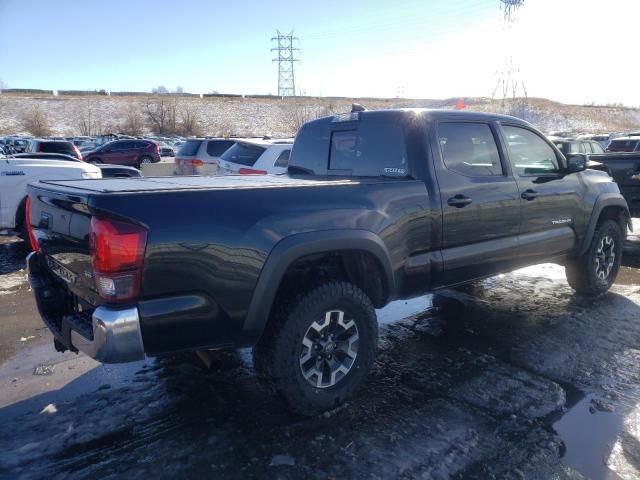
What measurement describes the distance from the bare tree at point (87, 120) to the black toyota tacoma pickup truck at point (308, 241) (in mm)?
54961

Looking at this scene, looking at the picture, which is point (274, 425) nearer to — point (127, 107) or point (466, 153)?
point (466, 153)

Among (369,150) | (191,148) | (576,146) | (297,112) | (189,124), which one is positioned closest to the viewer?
(369,150)

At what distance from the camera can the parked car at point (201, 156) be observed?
14.2 metres

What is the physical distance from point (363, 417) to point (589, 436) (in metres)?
1.37

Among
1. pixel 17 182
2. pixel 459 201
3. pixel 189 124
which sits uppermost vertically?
pixel 189 124

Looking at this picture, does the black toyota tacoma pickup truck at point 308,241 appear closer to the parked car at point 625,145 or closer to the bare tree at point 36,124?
the parked car at point 625,145

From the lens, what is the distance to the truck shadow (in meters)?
2.88

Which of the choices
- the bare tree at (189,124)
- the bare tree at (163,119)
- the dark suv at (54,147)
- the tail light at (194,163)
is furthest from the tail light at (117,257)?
the bare tree at (163,119)

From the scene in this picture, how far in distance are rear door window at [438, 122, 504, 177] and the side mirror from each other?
3.31ft

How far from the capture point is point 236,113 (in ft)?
209

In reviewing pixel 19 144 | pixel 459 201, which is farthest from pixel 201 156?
pixel 19 144

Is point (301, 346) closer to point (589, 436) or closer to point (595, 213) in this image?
point (589, 436)

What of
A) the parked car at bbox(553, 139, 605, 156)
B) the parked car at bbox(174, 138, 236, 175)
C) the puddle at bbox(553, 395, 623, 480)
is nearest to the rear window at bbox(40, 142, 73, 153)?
the parked car at bbox(174, 138, 236, 175)

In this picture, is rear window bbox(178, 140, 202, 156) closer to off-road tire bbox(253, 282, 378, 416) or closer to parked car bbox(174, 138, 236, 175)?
parked car bbox(174, 138, 236, 175)
